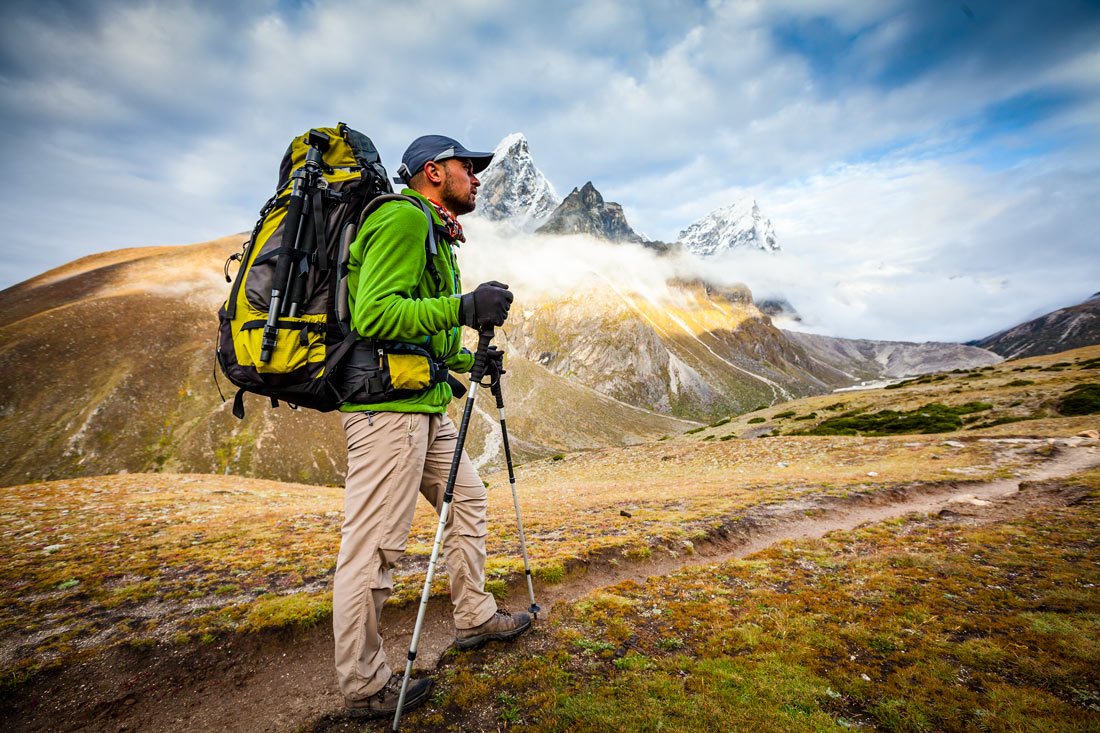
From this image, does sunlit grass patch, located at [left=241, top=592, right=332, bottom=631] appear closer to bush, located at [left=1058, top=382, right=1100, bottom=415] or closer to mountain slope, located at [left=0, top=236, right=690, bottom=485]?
bush, located at [left=1058, top=382, right=1100, bottom=415]

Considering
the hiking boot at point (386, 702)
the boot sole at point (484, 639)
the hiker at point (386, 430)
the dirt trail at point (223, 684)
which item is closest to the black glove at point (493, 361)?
the hiker at point (386, 430)

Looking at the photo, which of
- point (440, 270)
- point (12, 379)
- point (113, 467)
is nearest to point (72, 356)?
point (12, 379)

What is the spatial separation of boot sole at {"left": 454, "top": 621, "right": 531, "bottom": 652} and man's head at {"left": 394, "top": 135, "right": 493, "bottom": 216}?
5.29m

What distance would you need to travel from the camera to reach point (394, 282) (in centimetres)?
422

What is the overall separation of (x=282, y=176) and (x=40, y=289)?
263 metres

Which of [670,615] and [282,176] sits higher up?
[282,176]

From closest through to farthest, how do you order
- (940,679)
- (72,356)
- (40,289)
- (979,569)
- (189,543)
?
(940,679) < (979,569) < (189,543) < (72,356) < (40,289)

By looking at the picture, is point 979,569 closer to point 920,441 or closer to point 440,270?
point 440,270

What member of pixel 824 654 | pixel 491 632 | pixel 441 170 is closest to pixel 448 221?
pixel 441 170

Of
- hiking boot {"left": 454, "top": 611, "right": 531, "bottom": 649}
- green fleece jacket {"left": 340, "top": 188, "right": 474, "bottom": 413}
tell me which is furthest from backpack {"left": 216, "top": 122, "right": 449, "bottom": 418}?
hiking boot {"left": 454, "top": 611, "right": 531, "bottom": 649}

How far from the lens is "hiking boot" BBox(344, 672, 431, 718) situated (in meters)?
4.22

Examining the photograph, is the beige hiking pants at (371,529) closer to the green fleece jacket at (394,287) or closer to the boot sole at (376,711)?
the boot sole at (376,711)

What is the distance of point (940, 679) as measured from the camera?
4.42 meters

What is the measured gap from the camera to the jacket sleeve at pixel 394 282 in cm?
413
